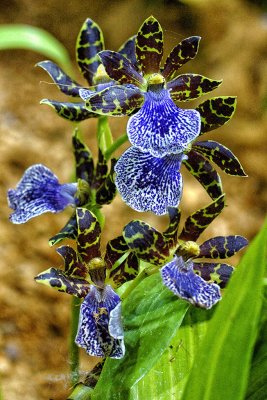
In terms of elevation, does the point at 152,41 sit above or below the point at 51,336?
above

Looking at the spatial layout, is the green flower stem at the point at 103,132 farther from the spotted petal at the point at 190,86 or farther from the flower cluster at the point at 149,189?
the spotted petal at the point at 190,86

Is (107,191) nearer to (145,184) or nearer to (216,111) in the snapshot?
A: (145,184)

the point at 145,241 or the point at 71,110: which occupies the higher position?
the point at 71,110

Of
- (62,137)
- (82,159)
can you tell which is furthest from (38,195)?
(62,137)

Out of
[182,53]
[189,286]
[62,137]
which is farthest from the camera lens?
[62,137]

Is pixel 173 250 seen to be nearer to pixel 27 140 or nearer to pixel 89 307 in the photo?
pixel 89 307

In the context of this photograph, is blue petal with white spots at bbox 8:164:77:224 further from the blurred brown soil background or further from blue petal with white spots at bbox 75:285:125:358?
the blurred brown soil background

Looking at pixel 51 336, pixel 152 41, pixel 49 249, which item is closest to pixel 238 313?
pixel 152 41

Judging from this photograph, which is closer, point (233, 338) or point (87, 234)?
point (233, 338)
